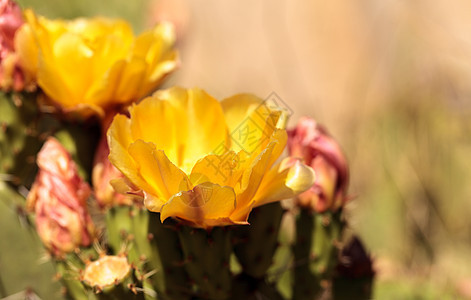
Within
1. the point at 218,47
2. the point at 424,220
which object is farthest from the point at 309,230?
the point at 218,47

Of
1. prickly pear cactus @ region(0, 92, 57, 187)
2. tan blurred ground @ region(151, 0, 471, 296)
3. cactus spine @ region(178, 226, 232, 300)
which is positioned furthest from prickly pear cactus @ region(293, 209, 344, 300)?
tan blurred ground @ region(151, 0, 471, 296)

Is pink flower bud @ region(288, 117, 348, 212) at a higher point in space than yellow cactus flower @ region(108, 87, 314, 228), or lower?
lower

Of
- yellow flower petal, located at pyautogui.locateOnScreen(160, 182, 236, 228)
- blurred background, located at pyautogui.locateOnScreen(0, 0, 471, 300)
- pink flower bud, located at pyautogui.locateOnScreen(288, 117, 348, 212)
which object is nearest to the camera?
yellow flower petal, located at pyautogui.locateOnScreen(160, 182, 236, 228)

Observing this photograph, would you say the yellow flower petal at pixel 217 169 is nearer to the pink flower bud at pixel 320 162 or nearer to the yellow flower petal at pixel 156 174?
the yellow flower petal at pixel 156 174

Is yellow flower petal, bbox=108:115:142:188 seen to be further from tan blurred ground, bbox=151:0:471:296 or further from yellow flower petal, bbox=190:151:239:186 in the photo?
tan blurred ground, bbox=151:0:471:296

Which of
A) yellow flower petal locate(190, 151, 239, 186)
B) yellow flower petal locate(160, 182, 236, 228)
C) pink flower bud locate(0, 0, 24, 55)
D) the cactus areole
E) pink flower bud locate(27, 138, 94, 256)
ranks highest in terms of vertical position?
pink flower bud locate(0, 0, 24, 55)

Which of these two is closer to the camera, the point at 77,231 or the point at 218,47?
the point at 77,231

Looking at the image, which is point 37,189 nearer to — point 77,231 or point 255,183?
point 77,231
